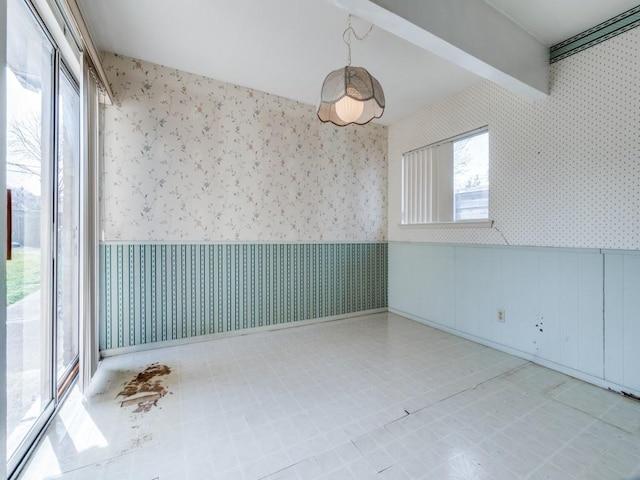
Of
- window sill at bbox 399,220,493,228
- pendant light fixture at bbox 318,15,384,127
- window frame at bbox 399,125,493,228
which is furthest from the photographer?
window frame at bbox 399,125,493,228

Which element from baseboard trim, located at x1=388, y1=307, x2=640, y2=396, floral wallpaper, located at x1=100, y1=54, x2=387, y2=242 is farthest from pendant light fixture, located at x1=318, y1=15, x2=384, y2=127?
baseboard trim, located at x1=388, y1=307, x2=640, y2=396

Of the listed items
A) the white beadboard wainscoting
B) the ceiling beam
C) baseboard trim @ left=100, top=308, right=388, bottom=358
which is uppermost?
the ceiling beam

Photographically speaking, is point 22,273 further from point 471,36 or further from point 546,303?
point 546,303

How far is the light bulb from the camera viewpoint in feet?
6.34

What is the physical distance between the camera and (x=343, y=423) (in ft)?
5.38

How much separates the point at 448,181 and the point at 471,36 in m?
1.57

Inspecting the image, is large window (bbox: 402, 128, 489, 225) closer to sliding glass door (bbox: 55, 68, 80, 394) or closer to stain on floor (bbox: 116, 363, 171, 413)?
stain on floor (bbox: 116, 363, 171, 413)

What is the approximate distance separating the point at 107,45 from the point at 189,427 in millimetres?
2999

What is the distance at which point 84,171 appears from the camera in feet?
6.25

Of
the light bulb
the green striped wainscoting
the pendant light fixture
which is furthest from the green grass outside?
the light bulb

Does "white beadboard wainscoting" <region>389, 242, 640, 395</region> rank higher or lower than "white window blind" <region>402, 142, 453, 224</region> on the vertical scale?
lower

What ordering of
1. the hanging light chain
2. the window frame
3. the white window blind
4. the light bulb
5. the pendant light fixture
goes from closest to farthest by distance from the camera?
the pendant light fixture < the light bulb < the hanging light chain < the window frame < the white window blind

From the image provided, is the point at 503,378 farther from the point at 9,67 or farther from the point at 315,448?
the point at 9,67

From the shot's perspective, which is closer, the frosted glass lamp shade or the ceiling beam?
the ceiling beam
